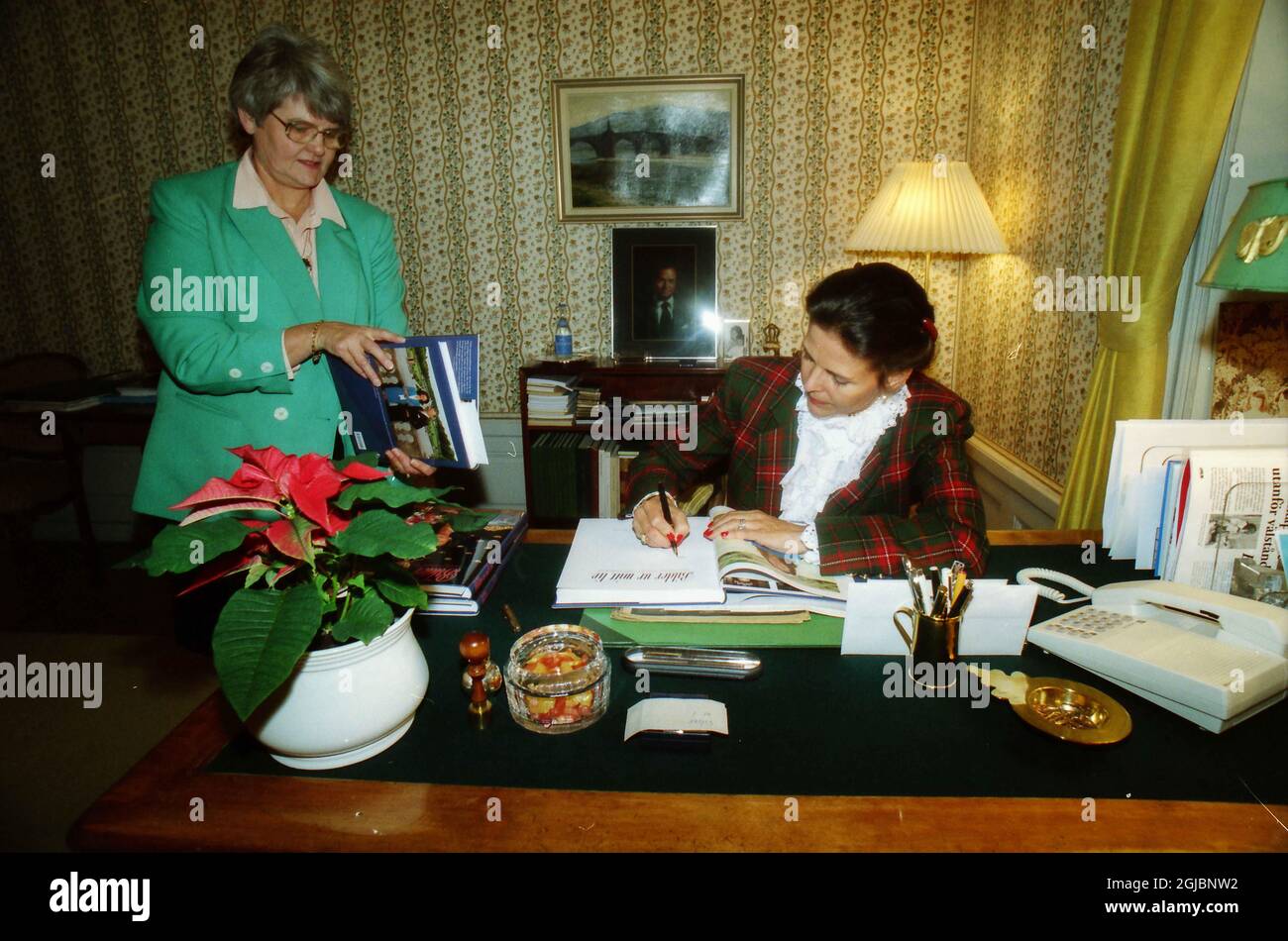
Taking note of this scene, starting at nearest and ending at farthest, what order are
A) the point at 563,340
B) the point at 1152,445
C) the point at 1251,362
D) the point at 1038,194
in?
the point at 1152,445, the point at 1251,362, the point at 1038,194, the point at 563,340

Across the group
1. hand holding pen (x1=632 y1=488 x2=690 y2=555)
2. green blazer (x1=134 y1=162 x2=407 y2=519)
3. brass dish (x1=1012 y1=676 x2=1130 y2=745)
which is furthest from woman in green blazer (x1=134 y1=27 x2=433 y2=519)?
brass dish (x1=1012 y1=676 x2=1130 y2=745)

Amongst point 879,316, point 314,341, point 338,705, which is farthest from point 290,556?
point 879,316

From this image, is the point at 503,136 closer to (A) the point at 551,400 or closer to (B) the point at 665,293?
(B) the point at 665,293

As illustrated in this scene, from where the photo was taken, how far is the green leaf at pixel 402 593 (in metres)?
0.82

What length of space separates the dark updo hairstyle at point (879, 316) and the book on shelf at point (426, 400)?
0.69 metres

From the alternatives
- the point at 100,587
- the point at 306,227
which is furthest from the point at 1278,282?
the point at 100,587

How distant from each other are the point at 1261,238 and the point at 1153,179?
0.77 metres

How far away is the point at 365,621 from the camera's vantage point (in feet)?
2.57

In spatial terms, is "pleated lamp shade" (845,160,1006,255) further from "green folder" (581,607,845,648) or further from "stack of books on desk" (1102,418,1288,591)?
"green folder" (581,607,845,648)

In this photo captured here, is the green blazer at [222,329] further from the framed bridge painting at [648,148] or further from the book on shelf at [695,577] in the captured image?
the framed bridge painting at [648,148]

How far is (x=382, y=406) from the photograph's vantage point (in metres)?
1.41

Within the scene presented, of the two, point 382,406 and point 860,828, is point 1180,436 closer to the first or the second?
point 860,828

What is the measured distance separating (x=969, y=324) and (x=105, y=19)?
13.3ft
